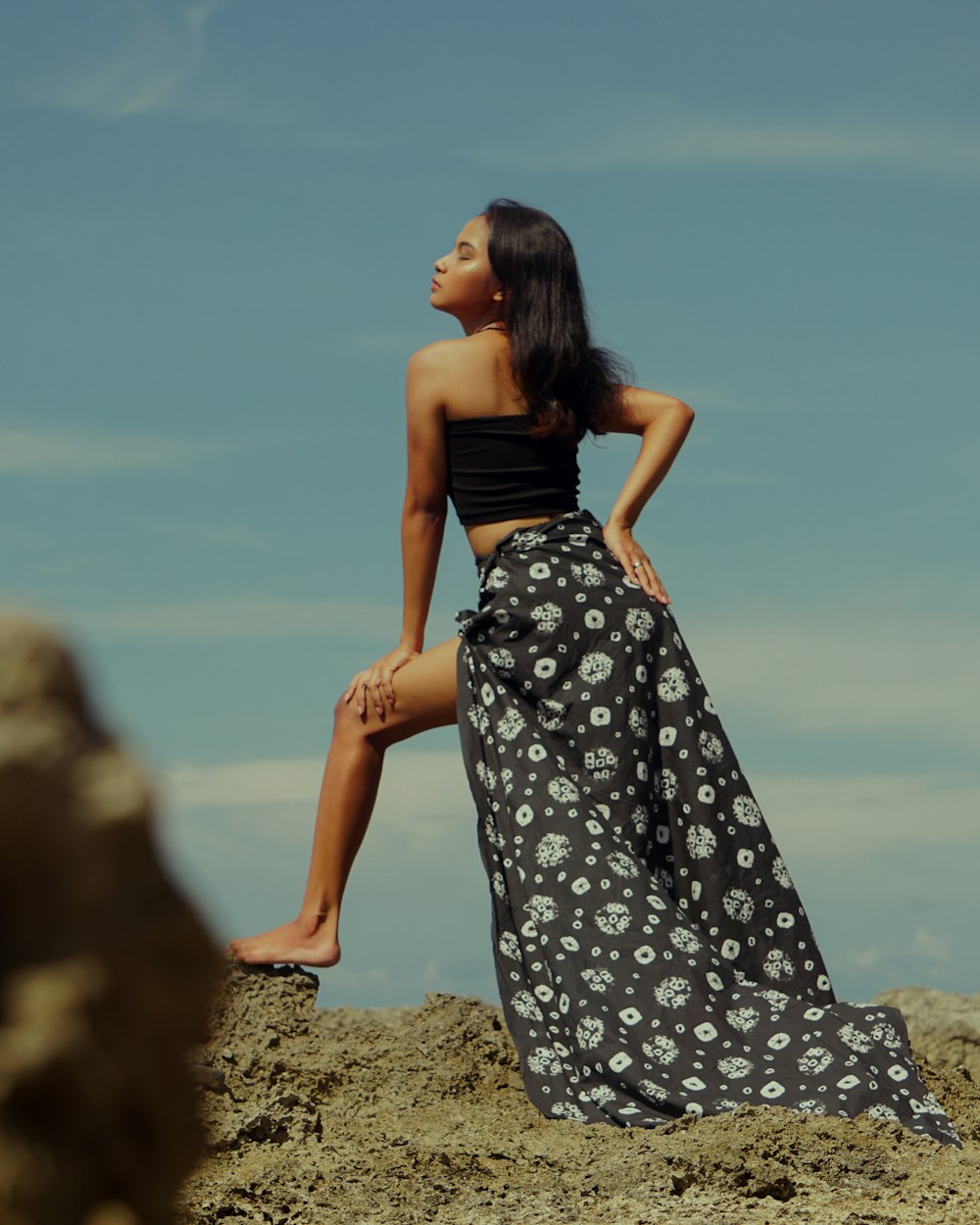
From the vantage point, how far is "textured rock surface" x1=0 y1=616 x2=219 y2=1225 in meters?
1.11

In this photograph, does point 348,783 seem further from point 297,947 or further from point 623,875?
point 623,875

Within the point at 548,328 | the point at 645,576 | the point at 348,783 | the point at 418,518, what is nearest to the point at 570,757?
the point at 645,576

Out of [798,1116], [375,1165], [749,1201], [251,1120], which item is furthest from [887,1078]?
[251,1120]

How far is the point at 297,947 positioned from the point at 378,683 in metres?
0.89

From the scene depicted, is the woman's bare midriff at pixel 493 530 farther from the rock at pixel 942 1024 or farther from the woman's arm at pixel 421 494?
the rock at pixel 942 1024

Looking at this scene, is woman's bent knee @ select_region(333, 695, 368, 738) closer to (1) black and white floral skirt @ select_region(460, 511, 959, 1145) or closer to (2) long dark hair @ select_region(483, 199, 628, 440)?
(1) black and white floral skirt @ select_region(460, 511, 959, 1145)

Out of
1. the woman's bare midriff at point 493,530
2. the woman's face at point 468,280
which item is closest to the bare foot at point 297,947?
the woman's bare midriff at point 493,530

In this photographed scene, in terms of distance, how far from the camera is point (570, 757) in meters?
4.46

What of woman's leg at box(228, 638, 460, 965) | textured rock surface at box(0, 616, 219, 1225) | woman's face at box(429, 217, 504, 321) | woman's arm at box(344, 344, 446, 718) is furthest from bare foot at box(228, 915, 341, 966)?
textured rock surface at box(0, 616, 219, 1225)

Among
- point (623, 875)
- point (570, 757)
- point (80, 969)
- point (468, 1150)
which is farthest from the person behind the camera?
point (570, 757)

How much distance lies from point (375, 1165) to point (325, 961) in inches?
49.4

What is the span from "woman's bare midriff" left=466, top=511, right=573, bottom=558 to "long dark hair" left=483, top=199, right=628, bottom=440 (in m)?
0.26

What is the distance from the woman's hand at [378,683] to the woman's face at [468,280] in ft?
3.70

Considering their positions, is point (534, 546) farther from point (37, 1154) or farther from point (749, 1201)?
point (37, 1154)
